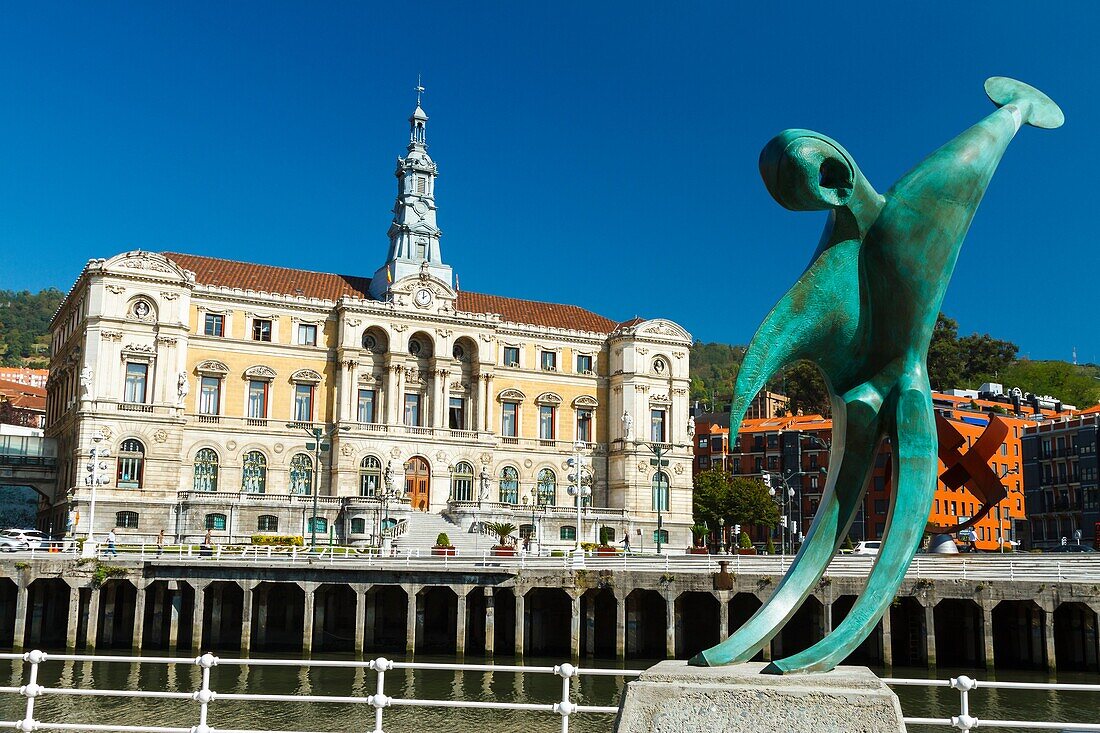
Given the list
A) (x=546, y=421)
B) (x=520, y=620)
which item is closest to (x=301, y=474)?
(x=546, y=421)

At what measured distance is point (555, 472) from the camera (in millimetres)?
73125

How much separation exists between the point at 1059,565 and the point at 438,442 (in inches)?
1581

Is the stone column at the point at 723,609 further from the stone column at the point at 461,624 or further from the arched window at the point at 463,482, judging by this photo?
the arched window at the point at 463,482

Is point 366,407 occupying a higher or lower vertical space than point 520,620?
higher

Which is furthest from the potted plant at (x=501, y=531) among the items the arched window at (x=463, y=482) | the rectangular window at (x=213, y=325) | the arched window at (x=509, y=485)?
the rectangular window at (x=213, y=325)

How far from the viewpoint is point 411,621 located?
39344 millimetres

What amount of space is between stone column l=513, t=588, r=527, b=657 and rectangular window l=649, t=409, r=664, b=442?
3583cm

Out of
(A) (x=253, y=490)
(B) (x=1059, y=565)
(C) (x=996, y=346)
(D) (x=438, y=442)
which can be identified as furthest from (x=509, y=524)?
(C) (x=996, y=346)

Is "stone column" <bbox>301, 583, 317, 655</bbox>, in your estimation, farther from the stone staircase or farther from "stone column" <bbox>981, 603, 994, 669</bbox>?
"stone column" <bbox>981, 603, 994, 669</bbox>

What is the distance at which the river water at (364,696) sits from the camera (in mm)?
25375

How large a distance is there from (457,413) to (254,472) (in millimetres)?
13852

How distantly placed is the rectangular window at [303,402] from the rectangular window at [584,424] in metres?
17.9

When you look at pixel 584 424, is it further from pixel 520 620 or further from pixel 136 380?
pixel 520 620

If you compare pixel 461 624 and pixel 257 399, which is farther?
pixel 257 399
